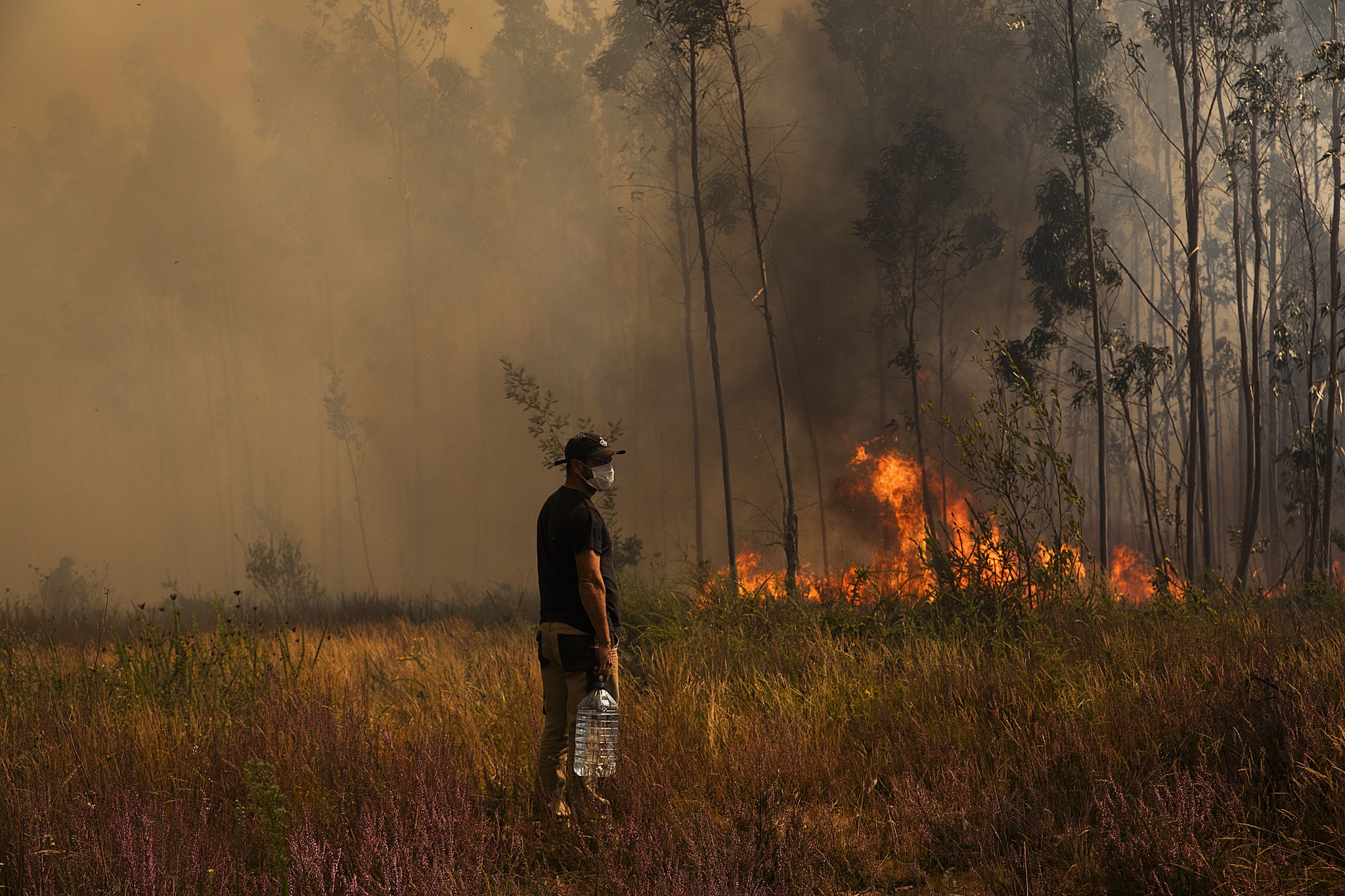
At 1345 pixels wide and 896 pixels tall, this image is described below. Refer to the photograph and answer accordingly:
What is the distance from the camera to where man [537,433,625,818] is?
10.7 feet

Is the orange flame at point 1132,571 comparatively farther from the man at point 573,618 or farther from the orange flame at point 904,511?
the man at point 573,618

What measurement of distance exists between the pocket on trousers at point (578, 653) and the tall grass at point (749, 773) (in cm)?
48

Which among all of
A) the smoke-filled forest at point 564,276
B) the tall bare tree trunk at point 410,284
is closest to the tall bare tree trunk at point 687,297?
the smoke-filled forest at point 564,276

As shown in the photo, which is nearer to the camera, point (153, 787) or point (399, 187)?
point (153, 787)

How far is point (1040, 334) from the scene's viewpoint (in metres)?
13.9

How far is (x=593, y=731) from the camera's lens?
10.6ft

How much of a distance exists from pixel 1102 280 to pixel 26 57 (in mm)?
17924

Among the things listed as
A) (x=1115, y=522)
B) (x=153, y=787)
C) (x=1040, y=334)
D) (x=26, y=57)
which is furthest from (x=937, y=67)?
(x=153, y=787)

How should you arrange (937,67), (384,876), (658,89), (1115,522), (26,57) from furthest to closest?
(1115,522)
(937,67)
(658,89)
(26,57)
(384,876)

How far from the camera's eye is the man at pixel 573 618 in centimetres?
325

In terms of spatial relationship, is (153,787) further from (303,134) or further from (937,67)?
(937,67)

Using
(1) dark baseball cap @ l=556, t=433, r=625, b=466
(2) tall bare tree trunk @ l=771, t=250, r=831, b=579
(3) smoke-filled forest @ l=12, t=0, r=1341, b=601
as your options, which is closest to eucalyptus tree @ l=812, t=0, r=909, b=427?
(3) smoke-filled forest @ l=12, t=0, r=1341, b=601

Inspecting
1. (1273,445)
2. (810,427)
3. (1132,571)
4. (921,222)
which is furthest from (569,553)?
(1273,445)

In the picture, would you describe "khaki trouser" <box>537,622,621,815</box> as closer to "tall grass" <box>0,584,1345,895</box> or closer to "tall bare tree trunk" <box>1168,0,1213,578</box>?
"tall grass" <box>0,584,1345,895</box>
